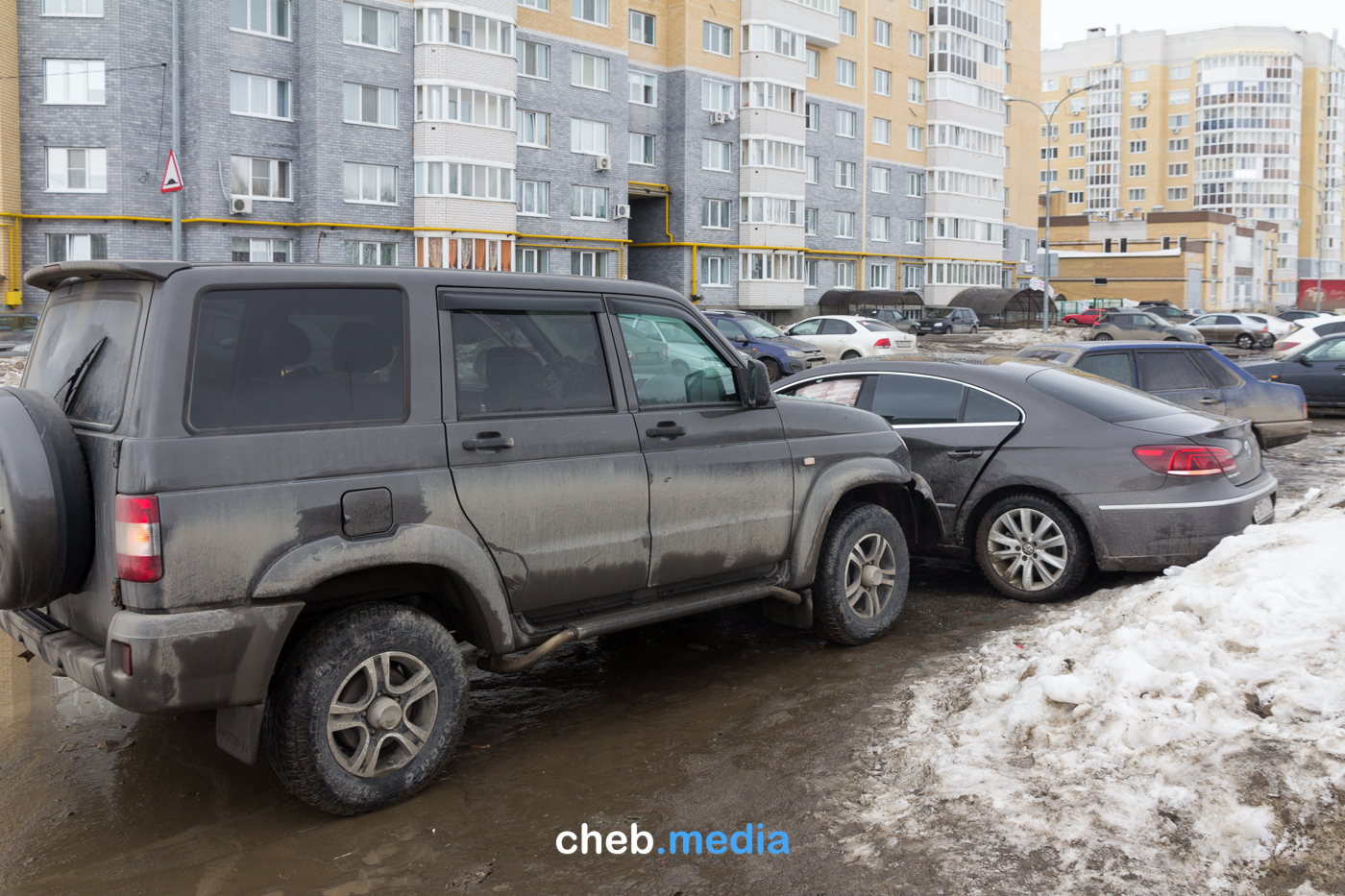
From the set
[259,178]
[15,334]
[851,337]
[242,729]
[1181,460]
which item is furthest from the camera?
[259,178]

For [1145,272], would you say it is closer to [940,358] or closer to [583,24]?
[583,24]

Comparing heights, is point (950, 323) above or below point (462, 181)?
below

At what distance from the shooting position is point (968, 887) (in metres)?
3.47

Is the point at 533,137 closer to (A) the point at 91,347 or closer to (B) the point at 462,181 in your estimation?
(B) the point at 462,181

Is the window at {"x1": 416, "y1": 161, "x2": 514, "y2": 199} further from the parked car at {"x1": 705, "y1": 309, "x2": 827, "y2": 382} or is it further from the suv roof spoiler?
the suv roof spoiler

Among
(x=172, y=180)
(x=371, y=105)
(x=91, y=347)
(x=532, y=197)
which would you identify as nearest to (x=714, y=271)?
(x=532, y=197)

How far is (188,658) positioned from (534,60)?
143ft

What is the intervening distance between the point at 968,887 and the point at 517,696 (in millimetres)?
2650

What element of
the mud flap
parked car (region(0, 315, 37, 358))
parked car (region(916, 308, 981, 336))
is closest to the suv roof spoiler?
the mud flap

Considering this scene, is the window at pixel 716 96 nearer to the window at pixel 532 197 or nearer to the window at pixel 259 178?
the window at pixel 532 197

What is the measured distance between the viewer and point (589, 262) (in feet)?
153

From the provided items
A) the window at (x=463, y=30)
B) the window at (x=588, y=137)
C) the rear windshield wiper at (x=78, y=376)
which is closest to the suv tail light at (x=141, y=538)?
the rear windshield wiper at (x=78, y=376)

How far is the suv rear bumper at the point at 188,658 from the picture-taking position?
364 centimetres

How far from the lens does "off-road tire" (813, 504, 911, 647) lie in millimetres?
5879
